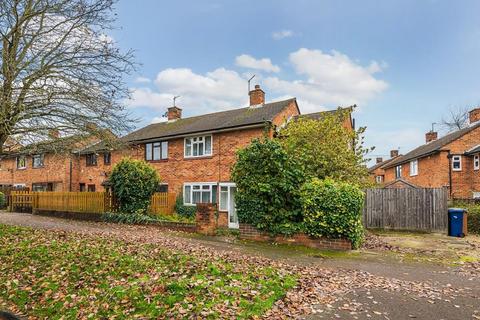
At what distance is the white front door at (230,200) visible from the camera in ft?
58.5

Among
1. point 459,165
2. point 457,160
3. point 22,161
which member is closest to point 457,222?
point 459,165

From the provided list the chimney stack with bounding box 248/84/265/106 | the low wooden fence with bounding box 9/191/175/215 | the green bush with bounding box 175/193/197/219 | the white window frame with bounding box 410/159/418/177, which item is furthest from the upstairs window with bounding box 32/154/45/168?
the white window frame with bounding box 410/159/418/177

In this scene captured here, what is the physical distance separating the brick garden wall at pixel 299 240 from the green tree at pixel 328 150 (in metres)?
3.19

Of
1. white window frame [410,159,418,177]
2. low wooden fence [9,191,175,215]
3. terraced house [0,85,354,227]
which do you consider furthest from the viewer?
white window frame [410,159,418,177]

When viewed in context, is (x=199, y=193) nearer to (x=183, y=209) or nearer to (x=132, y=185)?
(x=183, y=209)

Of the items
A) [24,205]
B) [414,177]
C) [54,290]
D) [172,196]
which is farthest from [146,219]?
[414,177]

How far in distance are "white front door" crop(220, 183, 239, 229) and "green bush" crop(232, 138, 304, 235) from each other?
555cm

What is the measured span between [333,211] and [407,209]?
7397 millimetres

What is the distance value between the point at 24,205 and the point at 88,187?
5183 mm

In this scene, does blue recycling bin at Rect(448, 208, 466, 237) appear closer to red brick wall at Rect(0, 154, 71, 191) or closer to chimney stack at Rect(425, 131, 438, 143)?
chimney stack at Rect(425, 131, 438, 143)

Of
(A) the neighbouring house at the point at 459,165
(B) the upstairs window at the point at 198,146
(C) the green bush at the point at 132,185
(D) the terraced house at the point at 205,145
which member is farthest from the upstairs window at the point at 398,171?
(C) the green bush at the point at 132,185

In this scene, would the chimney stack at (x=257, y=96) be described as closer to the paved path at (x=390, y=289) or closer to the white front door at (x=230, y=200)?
the white front door at (x=230, y=200)

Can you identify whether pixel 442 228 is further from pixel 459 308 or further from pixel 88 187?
pixel 88 187

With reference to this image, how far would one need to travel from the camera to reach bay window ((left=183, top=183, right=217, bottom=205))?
1944 centimetres
